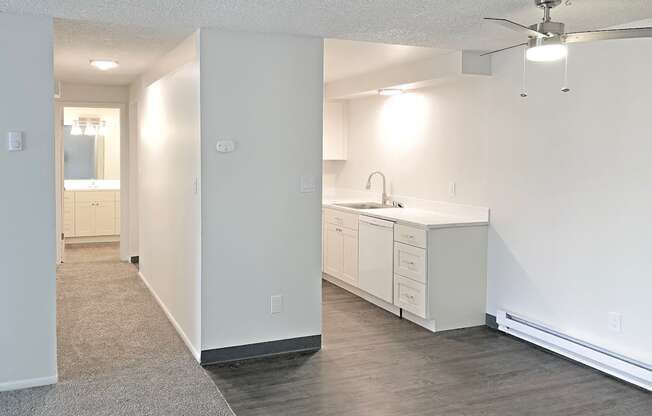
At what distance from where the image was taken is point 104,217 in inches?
369

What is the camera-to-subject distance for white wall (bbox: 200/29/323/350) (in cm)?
397

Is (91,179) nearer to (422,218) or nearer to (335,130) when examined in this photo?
(335,130)

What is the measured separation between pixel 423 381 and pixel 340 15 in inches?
90.0

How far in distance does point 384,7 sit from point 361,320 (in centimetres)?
275

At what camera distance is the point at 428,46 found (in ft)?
14.7

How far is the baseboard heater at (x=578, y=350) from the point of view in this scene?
365cm

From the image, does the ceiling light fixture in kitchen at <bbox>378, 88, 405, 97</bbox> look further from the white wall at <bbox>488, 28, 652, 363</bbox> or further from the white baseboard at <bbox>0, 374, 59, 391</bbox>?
the white baseboard at <bbox>0, 374, 59, 391</bbox>

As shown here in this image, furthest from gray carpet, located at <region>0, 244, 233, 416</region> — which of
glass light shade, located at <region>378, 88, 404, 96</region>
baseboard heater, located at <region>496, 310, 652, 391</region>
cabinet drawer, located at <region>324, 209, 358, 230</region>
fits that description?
glass light shade, located at <region>378, 88, 404, 96</region>

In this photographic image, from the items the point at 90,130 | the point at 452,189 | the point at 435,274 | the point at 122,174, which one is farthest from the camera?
the point at 90,130

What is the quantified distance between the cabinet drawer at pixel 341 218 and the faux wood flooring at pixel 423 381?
4.41ft

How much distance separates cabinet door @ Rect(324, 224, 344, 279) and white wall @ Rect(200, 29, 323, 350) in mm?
1783

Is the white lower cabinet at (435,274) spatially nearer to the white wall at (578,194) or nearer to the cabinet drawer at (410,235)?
the cabinet drawer at (410,235)

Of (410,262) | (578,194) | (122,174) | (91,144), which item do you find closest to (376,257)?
(410,262)

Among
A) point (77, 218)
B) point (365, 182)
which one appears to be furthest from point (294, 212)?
point (77, 218)
